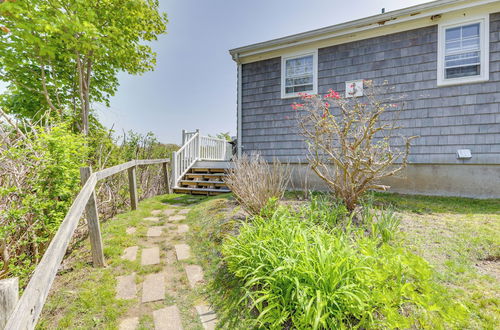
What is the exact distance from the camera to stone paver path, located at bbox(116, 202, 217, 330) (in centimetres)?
176

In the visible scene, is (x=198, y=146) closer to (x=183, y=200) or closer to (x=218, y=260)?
(x=183, y=200)

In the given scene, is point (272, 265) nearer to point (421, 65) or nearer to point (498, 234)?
point (498, 234)

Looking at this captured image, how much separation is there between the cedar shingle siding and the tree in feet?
12.0

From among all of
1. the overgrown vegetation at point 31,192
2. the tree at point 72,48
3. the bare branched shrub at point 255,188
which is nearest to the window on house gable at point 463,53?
the bare branched shrub at point 255,188

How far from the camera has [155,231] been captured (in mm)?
3463

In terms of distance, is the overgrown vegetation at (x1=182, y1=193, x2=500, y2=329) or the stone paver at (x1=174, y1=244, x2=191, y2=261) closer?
the overgrown vegetation at (x1=182, y1=193, x2=500, y2=329)

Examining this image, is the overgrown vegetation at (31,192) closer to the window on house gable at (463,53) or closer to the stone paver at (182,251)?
the stone paver at (182,251)

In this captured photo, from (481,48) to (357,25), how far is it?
2.31 metres

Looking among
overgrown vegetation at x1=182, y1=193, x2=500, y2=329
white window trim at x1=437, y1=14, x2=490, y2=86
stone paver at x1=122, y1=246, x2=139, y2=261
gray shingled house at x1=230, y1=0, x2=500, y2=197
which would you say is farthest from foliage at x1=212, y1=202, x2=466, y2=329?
white window trim at x1=437, y1=14, x2=490, y2=86

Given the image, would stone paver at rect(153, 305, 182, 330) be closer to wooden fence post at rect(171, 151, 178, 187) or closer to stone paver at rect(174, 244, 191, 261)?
stone paver at rect(174, 244, 191, 261)

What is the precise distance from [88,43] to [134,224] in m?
3.97

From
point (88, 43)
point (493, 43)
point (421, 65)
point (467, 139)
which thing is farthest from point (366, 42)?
point (88, 43)

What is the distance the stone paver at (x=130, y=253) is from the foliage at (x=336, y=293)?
4.04ft

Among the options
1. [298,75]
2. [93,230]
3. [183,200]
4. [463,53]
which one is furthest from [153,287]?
[463,53]
